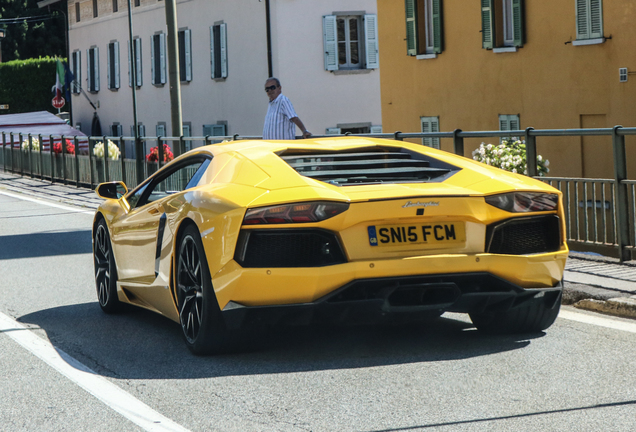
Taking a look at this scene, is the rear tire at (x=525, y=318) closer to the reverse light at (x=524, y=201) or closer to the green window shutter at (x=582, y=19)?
the reverse light at (x=524, y=201)

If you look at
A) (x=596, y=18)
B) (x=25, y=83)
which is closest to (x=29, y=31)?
(x=25, y=83)

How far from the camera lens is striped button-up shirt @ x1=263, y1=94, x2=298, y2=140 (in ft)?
39.5

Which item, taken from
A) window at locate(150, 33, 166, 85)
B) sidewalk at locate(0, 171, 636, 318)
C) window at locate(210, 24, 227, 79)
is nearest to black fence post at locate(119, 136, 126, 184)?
sidewalk at locate(0, 171, 636, 318)

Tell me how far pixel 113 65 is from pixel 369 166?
4327 centimetres

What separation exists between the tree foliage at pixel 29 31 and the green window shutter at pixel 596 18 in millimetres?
62879

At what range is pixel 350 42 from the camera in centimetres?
3606

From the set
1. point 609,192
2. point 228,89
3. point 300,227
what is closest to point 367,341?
point 300,227

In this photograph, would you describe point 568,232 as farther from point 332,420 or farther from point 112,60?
point 112,60

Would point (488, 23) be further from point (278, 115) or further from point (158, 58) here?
point (158, 58)

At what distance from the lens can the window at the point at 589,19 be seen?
20547 mm

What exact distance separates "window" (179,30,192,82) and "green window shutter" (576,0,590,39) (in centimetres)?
2112

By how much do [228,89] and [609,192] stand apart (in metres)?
28.3

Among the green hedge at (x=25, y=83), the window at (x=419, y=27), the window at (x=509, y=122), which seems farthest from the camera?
the green hedge at (x=25, y=83)

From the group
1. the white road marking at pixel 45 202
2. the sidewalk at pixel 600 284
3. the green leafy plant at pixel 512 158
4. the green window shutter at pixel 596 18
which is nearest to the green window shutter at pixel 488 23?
the green window shutter at pixel 596 18
